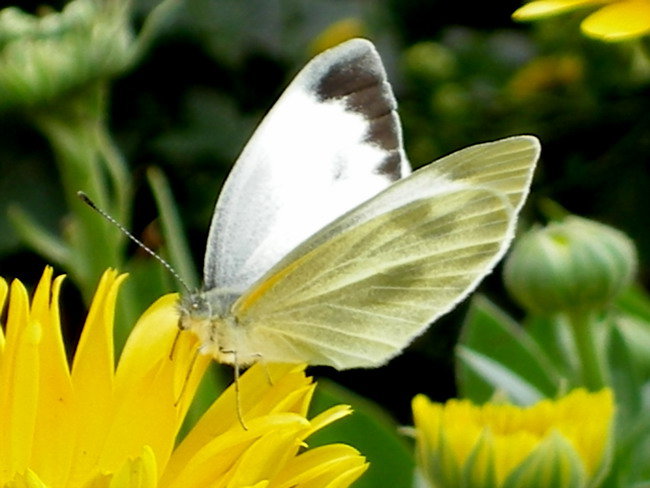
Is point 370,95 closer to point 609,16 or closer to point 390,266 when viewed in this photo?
point 390,266

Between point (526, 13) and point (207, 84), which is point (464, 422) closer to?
point (526, 13)


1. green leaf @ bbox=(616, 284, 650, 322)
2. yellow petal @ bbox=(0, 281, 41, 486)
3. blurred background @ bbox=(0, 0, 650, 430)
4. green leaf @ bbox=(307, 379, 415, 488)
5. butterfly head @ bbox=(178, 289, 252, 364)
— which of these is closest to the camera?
yellow petal @ bbox=(0, 281, 41, 486)

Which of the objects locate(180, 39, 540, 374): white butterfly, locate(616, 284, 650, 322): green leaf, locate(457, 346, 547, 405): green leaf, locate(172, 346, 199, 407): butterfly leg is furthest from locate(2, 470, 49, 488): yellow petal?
locate(616, 284, 650, 322): green leaf

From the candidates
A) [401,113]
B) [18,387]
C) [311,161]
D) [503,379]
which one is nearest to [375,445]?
[503,379]

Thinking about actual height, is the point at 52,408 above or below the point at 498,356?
above

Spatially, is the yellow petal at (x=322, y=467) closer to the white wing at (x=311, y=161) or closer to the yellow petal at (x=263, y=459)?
the yellow petal at (x=263, y=459)

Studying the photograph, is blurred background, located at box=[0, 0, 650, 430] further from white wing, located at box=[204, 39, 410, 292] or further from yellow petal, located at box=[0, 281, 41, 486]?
yellow petal, located at box=[0, 281, 41, 486]
